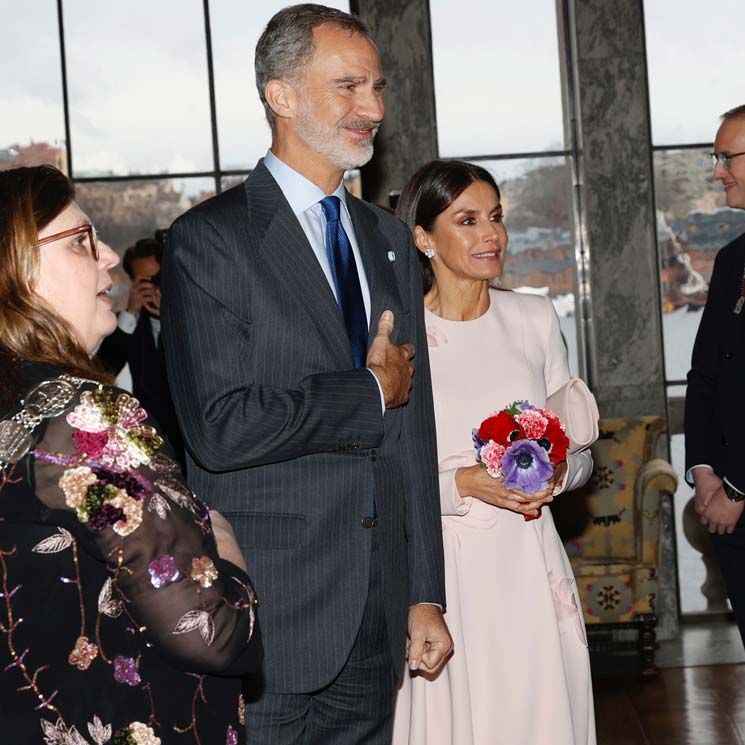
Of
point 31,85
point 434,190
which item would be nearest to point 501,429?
point 434,190

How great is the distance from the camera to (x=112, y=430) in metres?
1.61

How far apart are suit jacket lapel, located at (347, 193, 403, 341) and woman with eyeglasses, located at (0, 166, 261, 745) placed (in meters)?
0.96

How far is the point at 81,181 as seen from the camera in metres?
7.54

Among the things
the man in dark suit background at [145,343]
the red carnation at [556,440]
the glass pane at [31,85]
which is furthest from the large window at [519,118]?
the red carnation at [556,440]

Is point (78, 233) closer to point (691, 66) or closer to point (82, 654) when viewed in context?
point (82, 654)

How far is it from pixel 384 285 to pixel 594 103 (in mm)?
4921

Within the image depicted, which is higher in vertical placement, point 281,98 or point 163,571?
point 281,98

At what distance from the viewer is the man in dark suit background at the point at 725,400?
154 inches

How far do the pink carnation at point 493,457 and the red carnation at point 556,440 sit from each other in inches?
5.1

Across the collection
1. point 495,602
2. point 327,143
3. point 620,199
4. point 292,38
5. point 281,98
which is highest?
point 620,199

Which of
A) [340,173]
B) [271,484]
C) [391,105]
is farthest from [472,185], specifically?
[391,105]

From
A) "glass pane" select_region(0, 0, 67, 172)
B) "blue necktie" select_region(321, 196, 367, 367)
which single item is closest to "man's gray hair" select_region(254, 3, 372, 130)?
"blue necktie" select_region(321, 196, 367, 367)

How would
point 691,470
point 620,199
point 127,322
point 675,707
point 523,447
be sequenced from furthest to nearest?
point 620,199 < point 127,322 < point 675,707 < point 691,470 < point 523,447

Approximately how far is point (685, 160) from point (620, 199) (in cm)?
53
